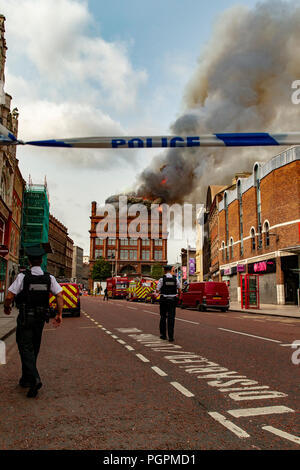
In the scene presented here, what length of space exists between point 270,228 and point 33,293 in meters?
29.8

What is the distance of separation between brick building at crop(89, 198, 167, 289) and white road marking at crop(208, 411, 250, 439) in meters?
99.2

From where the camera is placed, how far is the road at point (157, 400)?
3.33 metres

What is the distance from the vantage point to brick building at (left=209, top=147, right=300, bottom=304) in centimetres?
2927

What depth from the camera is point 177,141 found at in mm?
6461

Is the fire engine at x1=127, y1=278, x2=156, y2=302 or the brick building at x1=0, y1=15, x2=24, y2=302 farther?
the fire engine at x1=127, y1=278, x2=156, y2=302

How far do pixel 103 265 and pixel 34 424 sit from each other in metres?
83.2

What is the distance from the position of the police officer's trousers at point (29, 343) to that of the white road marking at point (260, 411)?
2419 millimetres

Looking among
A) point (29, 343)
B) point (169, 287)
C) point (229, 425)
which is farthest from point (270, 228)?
point (229, 425)

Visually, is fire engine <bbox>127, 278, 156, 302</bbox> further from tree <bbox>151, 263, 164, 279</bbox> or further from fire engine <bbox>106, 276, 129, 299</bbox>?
tree <bbox>151, 263, 164, 279</bbox>

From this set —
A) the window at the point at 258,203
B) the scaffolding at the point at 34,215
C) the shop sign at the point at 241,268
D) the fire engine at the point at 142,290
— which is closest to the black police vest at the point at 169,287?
the window at the point at 258,203

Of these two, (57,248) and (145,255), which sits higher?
(57,248)

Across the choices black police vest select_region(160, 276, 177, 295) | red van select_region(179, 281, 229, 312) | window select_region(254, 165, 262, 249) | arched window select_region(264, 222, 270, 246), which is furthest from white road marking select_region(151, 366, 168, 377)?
window select_region(254, 165, 262, 249)

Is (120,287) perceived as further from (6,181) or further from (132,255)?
(132,255)
